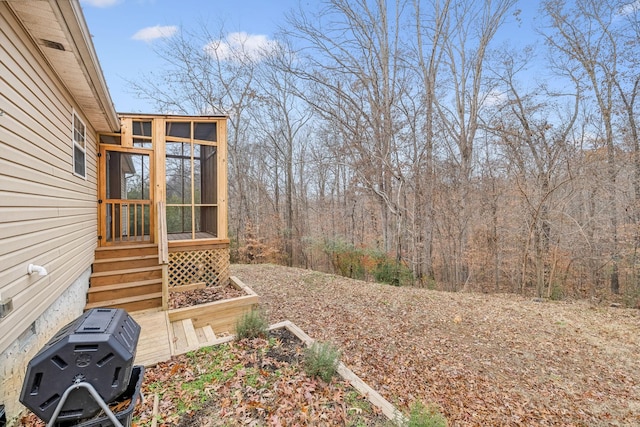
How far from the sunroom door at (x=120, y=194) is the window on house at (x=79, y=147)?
1019 mm

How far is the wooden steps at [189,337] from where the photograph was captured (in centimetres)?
336

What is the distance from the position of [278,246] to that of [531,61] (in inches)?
500

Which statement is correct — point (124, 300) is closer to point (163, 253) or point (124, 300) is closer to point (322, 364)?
point (163, 253)

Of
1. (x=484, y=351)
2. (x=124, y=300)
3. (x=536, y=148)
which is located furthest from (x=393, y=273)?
(x=124, y=300)

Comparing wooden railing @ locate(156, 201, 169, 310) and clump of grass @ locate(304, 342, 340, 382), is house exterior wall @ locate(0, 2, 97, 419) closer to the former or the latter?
wooden railing @ locate(156, 201, 169, 310)

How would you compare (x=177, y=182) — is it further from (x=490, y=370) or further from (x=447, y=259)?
(x=447, y=259)

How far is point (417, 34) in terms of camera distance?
10.3 metres

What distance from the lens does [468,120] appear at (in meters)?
10.6

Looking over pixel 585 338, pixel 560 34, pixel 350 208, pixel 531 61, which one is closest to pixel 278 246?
pixel 350 208

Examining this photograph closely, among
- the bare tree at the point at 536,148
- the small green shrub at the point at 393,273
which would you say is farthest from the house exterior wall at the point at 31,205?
the bare tree at the point at 536,148

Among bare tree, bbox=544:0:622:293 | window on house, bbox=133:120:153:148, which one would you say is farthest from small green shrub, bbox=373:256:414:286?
window on house, bbox=133:120:153:148

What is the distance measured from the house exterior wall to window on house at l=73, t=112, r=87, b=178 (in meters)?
0.22

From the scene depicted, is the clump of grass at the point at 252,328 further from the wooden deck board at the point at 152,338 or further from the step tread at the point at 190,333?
the wooden deck board at the point at 152,338

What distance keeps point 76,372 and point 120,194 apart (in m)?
6.76
